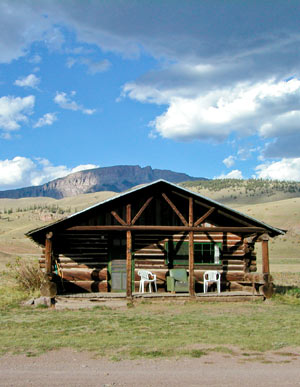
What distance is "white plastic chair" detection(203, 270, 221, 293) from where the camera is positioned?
1717 centimetres

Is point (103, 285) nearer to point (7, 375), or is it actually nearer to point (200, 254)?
point (200, 254)

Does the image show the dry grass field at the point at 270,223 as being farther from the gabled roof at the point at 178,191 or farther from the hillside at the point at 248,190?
the gabled roof at the point at 178,191

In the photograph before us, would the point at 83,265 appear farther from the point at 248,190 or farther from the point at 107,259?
the point at 248,190

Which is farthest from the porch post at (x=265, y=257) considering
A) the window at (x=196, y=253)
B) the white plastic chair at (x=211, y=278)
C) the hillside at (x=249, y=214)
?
the hillside at (x=249, y=214)

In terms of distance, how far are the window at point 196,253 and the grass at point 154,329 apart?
2.84 meters

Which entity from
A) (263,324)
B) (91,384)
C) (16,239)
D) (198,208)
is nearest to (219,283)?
(198,208)

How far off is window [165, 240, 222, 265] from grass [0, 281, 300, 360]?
284 centimetres

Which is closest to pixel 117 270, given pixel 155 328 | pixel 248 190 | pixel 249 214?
pixel 155 328

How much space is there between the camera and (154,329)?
10.8 meters

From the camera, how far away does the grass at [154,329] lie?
8.78 m

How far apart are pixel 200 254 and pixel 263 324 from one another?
23.5ft

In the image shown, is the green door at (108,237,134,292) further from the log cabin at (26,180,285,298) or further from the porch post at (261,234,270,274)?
the porch post at (261,234,270,274)

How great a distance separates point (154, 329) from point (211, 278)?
7473mm

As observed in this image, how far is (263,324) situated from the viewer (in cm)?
1147
